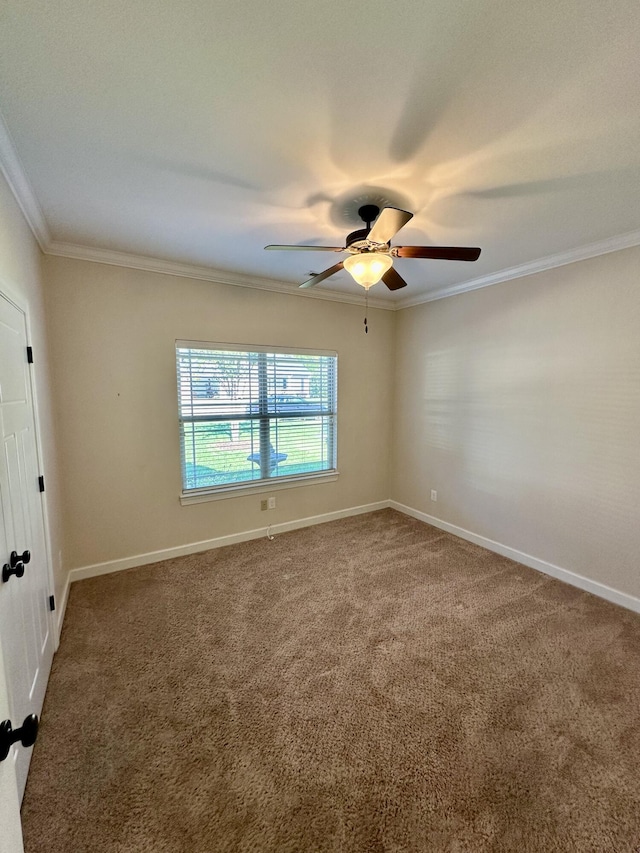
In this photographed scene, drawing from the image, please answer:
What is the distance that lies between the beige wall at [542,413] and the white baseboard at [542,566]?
5 cm

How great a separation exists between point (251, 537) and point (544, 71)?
3616mm

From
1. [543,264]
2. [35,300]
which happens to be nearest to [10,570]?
[35,300]

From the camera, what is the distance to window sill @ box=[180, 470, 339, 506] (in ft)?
10.6

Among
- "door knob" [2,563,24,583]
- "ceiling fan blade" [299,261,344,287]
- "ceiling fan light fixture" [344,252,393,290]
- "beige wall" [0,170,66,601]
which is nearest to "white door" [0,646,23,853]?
"door knob" [2,563,24,583]

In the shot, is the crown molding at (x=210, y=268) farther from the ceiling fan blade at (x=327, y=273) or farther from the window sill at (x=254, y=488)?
the window sill at (x=254, y=488)

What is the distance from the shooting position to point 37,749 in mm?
1509

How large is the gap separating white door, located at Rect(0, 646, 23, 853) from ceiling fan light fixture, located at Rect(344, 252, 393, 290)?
1.96m

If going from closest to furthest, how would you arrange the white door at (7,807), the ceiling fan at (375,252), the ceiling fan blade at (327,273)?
1. the white door at (7,807)
2. the ceiling fan at (375,252)
3. the ceiling fan blade at (327,273)

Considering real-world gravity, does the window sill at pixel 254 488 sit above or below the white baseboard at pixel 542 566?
above

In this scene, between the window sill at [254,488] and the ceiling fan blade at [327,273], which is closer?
the ceiling fan blade at [327,273]

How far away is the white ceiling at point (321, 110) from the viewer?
3.27 feet

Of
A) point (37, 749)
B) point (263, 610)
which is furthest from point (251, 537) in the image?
point (37, 749)

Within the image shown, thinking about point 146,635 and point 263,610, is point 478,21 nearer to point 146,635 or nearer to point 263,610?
point 263,610

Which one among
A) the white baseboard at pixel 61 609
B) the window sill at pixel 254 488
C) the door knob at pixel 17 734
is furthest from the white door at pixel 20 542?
the window sill at pixel 254 488
